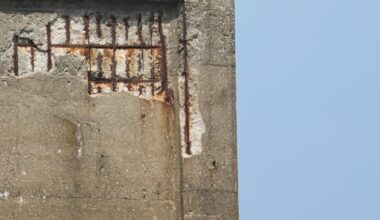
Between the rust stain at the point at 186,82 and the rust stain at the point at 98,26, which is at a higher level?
the rust stain at the point at 98,26

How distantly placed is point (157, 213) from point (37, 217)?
656 millimetres

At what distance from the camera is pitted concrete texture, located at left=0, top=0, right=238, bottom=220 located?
31.8 feet

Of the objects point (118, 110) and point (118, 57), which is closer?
point (118, 110)

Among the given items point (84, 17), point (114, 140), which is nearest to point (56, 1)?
point (84, 17)

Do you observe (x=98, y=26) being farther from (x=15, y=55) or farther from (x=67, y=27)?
(x=15, y=55)

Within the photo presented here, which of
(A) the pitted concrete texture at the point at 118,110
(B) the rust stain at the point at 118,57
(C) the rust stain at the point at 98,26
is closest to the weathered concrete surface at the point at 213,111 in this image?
(A) the pitted concrete texture at the point at 118,110

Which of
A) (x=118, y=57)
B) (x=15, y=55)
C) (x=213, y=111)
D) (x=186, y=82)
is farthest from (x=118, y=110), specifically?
(x=15, y=55)

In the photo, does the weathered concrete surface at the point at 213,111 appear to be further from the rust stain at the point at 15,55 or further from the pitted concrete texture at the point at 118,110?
the rust stain at the point at 15,55

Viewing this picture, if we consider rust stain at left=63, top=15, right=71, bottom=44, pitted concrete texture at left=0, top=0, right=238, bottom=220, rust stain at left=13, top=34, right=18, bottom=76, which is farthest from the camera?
rust stain at left=63, top=15, right=71, bottom=44

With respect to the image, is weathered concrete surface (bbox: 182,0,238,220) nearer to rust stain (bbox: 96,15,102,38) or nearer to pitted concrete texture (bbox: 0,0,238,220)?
pitted concrete texture (bbox: 0,0,238,220)

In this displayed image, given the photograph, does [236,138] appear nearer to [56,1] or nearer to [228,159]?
[228,159]

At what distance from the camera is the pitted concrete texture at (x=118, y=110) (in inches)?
382

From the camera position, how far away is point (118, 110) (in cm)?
985

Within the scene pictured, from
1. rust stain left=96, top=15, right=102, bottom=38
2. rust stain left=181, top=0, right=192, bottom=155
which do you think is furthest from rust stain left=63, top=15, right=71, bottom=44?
rust stain left=181, top=0, right=192, bottom=155
